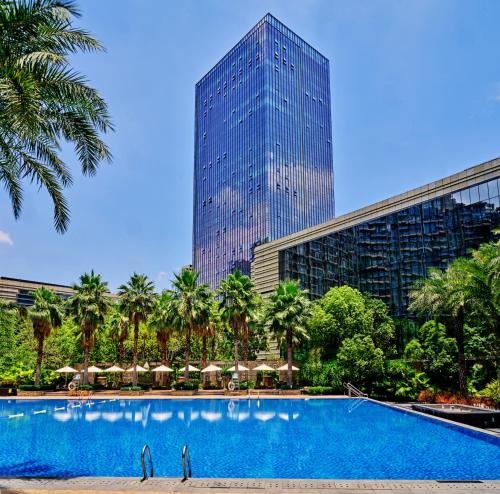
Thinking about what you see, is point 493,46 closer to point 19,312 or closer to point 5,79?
point 5,79

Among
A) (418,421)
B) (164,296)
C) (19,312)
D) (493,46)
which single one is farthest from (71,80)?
(19,312)

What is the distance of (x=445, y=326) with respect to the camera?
1494 inches

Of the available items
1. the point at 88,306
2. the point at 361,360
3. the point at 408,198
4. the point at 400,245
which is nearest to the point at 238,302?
the point at 361,360

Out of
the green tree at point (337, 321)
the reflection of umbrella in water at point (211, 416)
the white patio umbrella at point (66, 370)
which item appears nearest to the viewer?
the reflection of umbrella in water at point (211, 416)

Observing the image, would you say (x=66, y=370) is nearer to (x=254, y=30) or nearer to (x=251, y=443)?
(x=251, y=443)

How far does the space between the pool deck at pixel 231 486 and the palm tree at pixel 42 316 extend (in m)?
35.6

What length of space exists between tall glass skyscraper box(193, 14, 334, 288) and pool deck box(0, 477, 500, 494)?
4033 inches

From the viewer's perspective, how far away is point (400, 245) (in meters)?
48.3

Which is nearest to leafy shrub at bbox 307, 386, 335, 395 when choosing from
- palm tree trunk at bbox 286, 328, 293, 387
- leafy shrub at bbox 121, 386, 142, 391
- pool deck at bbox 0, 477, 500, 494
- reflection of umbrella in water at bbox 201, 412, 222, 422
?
palm tree trunk at bbox 286, 328, 293, 387

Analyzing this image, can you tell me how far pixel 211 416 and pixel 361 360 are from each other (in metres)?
13.4

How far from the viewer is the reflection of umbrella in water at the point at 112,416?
27508 millimetres

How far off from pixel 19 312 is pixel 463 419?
44.7 metres

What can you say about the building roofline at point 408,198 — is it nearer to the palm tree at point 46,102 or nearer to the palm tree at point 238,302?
the palm tree at point 238,302

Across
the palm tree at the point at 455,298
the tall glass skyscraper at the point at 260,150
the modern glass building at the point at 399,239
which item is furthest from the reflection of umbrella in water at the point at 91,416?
the tall glass skyscraper at the point at 260,150
